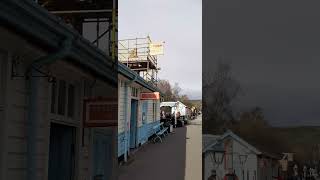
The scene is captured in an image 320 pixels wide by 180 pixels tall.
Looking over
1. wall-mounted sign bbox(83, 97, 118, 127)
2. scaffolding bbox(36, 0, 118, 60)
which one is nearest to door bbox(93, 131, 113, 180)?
wall-mounted sign bbox(83, 97, 118, 127)

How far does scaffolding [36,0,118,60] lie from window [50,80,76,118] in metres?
0.31

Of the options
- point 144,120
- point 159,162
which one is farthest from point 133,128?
point 159,162

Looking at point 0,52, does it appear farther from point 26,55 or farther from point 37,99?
point 37,99

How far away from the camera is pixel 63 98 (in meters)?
2.32

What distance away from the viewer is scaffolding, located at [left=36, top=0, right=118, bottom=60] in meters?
1.96

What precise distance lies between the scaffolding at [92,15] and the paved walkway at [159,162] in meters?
0.39

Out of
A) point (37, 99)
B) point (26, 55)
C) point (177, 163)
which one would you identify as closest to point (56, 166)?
point (37, 99)

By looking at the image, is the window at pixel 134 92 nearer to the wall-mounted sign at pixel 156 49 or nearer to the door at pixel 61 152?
the wall-mounted sign at pixel 156 49

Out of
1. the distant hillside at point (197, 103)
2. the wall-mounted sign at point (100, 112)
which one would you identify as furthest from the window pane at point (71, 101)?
the distant hillside at point (197, 103)

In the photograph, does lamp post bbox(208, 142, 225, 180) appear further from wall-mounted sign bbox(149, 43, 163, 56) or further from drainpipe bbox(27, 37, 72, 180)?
drainpipe bbox(27, 37, 72, 180)

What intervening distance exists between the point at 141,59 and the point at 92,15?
14.8 inches

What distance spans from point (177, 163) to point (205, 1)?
0.55 m

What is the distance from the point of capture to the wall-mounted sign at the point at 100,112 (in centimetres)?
188

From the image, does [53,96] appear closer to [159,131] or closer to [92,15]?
[92,15]
